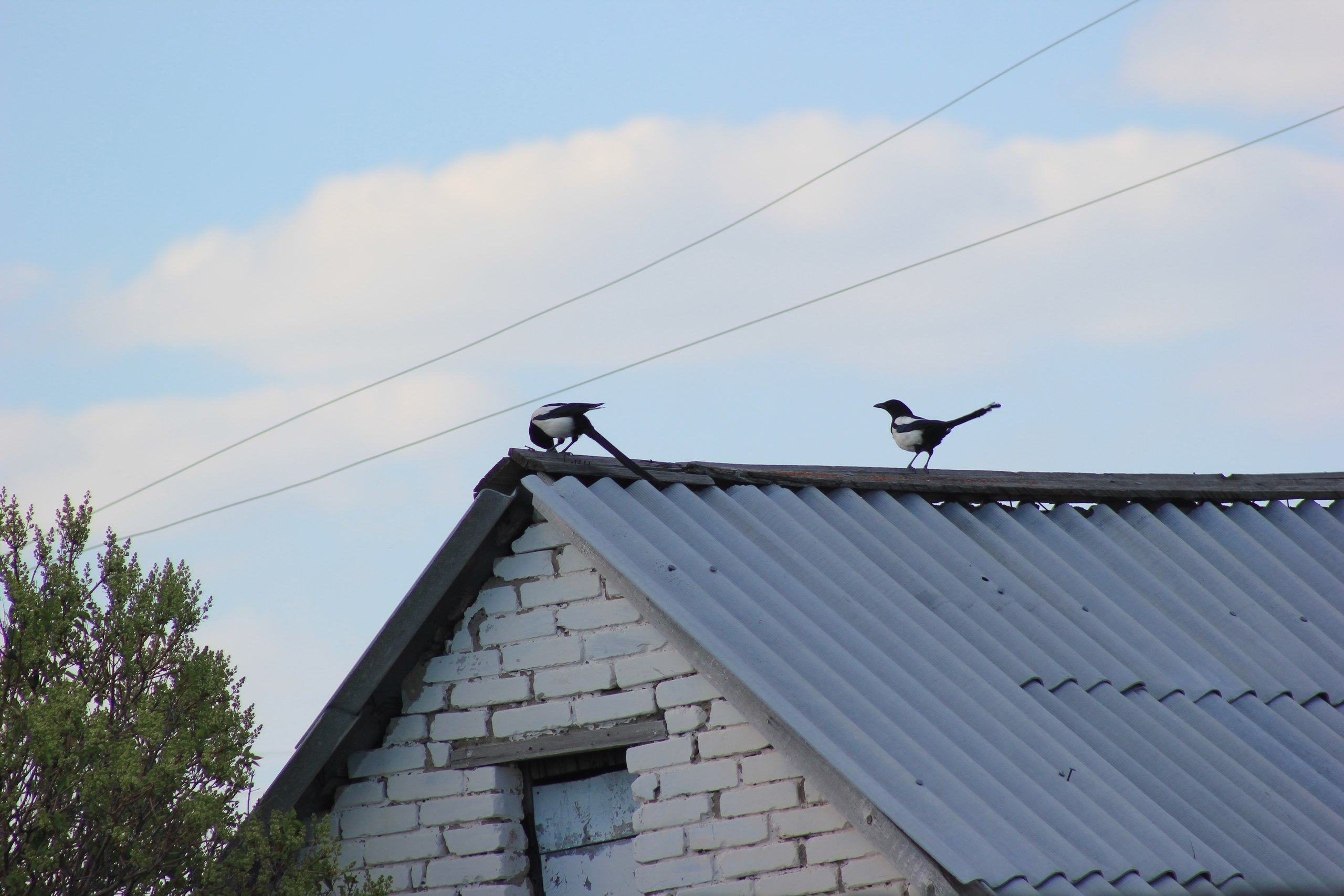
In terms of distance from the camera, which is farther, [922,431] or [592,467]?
[922,431]

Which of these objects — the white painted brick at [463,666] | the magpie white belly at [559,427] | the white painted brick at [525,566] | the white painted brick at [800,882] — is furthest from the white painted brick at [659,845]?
the magpie white belly at [559,427]

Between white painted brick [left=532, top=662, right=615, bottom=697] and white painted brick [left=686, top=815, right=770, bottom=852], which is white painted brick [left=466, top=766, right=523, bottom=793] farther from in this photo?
white painted brick [left=686, top=815, right=770, bottom=852]

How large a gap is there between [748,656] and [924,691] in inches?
34.4

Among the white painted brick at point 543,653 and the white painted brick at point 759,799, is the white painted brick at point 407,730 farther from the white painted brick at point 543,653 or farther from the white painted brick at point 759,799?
the white painted brick at point 759,799

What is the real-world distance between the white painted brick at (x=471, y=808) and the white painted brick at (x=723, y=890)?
88 cm

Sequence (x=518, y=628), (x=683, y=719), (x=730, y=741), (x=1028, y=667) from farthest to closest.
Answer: (x=1028, y=667) < (x=518, y=628) < (x=683, y=719) < (x=730, y=741)

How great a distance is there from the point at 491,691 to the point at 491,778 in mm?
371

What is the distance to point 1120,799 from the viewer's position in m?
5.57

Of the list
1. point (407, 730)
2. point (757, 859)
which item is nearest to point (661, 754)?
point (757, 859)

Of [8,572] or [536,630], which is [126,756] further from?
[536,630]

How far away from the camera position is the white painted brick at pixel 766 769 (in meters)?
5.27

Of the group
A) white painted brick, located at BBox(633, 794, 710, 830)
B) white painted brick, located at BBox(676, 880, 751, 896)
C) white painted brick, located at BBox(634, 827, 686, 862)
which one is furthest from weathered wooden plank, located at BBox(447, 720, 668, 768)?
white painted brick, located at BBox(676, 880, 751, 896)

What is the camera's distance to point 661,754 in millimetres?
5578

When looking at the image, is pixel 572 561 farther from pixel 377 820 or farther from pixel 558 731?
pixel 377 820
